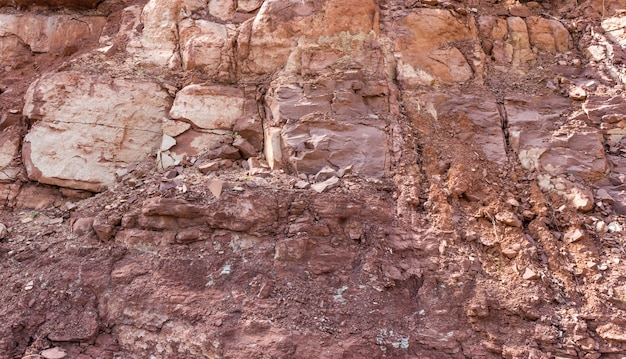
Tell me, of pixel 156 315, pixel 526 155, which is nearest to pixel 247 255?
pixel 156 315

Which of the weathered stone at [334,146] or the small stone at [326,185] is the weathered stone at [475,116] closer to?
the weathered stone at [334,146]

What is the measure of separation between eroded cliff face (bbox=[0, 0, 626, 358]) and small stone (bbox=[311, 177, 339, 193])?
24 millimetres

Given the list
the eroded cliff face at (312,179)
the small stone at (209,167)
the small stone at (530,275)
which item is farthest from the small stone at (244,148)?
the small stone at (530,275)

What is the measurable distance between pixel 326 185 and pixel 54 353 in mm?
3192

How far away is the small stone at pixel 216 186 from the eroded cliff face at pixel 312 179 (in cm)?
3

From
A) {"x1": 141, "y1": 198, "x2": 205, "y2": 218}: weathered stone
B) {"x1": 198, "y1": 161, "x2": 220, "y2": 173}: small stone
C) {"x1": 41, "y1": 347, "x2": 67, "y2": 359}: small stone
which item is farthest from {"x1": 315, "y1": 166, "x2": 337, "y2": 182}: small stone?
{"x1": 41, "y1": 347, "x2": 67, "y2": 359}: small stone

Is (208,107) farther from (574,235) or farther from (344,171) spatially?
(574,235)

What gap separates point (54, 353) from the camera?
428 cm

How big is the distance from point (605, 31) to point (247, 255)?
689 cm

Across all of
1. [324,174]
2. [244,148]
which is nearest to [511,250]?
[324,174]

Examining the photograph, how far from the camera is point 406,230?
528cm

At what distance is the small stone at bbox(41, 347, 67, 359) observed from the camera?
425 centimetres

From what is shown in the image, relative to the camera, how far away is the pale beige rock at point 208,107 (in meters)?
6.45

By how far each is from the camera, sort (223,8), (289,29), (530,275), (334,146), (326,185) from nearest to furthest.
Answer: (530,275)
(326,185)
(334,146)
(289,29)
(223,8)
